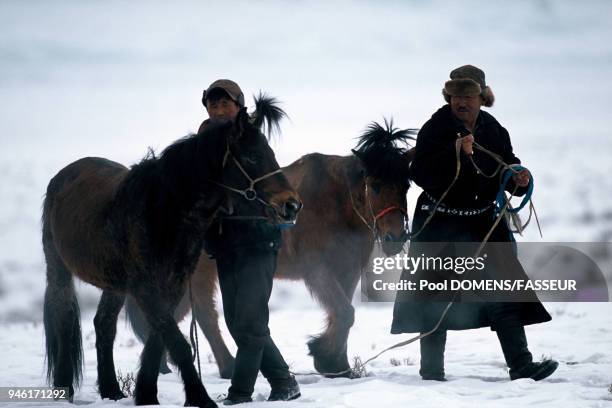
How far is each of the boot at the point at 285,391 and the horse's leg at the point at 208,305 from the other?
93.3 inches

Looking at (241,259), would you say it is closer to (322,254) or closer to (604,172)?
(322,254)

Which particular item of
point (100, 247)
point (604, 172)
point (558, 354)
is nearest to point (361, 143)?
point (100, 247)

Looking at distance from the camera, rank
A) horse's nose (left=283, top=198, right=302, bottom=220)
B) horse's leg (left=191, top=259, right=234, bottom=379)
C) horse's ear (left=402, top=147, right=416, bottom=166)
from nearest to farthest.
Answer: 1. horse's nose (left=283, top=198, right=302, bottom=220)
2. horse's ear (left=402, top=147, right=416, bottom=166)
3. horse's leg (left=191, top=259, right=234, bottom=379)

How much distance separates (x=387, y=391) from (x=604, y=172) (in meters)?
26.4

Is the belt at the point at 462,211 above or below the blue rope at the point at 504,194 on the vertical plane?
below

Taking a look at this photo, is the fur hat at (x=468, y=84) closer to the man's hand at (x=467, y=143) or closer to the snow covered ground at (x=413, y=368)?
the man's hand at (x=467, y=143)

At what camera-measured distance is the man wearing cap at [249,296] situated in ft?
19.6

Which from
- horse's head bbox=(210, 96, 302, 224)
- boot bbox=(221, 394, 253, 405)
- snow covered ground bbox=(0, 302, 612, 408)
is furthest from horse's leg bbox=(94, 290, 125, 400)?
horse's head bbox=(210, 96, 302, 224)

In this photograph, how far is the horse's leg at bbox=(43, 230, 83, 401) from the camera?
7.22m

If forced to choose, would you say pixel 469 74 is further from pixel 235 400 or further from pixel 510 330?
pixel 235 400


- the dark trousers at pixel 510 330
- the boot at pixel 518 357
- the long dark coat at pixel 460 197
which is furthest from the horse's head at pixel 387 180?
the boot at pixel 518 357

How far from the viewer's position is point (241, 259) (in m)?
6.08

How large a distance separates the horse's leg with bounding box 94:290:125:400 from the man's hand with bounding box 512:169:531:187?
10.8 feet

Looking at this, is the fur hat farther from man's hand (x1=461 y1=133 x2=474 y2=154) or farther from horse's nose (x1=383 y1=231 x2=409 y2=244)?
A: horse's nose (x1=383 y1=231 x2=409 y2=244)
